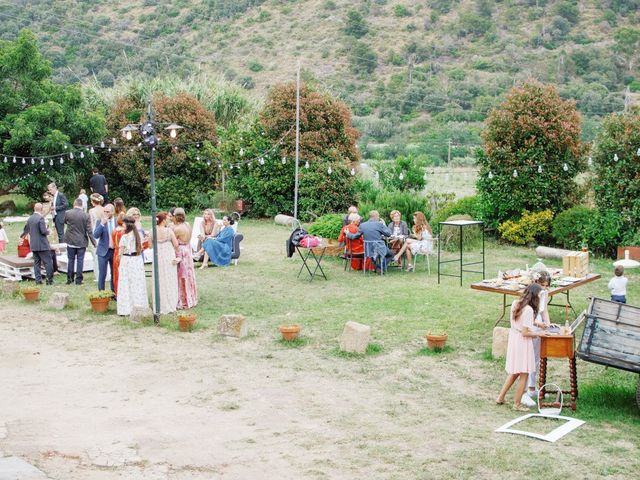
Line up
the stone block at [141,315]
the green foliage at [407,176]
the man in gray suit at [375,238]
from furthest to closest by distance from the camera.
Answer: the green foliage at [407,176], the man in gray suit at [375,238], the stone block at [141,315]

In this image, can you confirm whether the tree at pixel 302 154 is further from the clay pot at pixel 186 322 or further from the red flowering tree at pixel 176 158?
the clay pot at pixel 186 322

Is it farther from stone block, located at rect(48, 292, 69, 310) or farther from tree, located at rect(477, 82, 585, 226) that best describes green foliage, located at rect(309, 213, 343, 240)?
stone block, located at rect(48, 292, 69, 310)

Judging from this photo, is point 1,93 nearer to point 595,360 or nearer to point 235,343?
point 235,343

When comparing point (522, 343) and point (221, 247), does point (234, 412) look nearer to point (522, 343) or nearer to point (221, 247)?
point (522, 343)

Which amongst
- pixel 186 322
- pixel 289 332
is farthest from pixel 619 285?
pixel 186 322

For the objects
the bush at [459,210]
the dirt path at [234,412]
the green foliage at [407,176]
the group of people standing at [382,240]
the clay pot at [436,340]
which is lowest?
the dirt path at [234,412]

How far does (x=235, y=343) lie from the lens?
35.6 ft

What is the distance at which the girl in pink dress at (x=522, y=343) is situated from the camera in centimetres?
813

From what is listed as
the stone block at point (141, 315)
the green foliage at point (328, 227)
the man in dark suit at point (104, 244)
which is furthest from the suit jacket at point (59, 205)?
the stone block at point (141, 315)

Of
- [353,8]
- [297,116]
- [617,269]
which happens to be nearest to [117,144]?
[297,116]

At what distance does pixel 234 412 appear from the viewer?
8219mm

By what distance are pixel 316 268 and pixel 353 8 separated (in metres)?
50.0

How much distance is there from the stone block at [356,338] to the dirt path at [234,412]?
30 cm

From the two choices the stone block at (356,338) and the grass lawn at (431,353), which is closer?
the grass lawn at (431,353)
